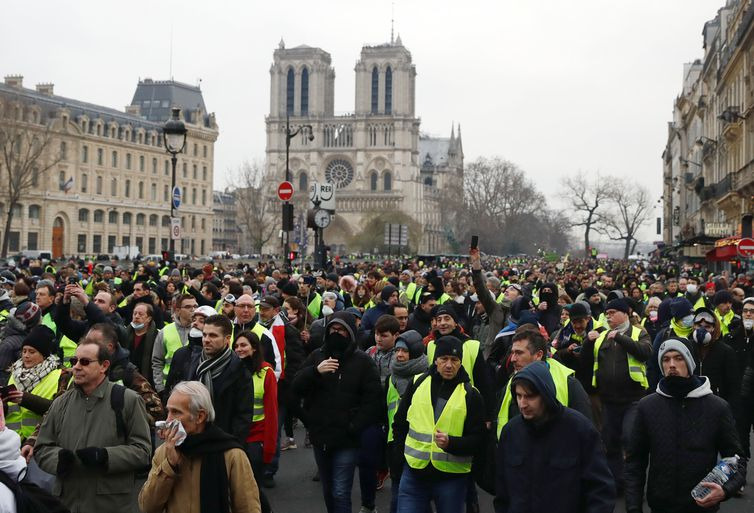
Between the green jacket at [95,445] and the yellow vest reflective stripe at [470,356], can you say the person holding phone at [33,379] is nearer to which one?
the green jacket at [95,445]

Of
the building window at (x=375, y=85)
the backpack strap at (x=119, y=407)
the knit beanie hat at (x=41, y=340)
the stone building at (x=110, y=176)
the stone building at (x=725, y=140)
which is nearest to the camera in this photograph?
the backpack strap at (x=119, y=407)

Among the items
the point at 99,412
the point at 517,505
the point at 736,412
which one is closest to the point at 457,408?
the point at 517,505

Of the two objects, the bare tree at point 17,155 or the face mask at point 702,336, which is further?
the bare tree at point 17,155

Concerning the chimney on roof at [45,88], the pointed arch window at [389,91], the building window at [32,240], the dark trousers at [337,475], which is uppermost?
the pointed arch window at [389,91]

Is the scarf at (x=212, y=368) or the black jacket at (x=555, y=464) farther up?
the scarf at (x=212, y=368)

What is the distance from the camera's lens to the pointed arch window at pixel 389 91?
412 feet

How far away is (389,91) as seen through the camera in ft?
413

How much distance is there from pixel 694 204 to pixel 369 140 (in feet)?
206

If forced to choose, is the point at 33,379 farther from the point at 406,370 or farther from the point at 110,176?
the point at 110,176

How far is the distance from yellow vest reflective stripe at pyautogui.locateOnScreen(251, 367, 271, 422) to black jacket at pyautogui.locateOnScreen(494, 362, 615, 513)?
8.52 ft

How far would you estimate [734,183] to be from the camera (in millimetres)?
40594

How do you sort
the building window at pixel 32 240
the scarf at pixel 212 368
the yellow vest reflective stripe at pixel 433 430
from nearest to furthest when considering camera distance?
the yellow vest reflective stripe at pixel 433 430
the scarf at pixel 212 368
the building window at pixel 32 240

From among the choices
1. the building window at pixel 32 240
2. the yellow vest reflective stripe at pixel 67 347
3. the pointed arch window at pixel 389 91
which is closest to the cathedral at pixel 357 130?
the pointed arch window at pixel 389 91

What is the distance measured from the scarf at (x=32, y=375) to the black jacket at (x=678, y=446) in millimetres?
3603
